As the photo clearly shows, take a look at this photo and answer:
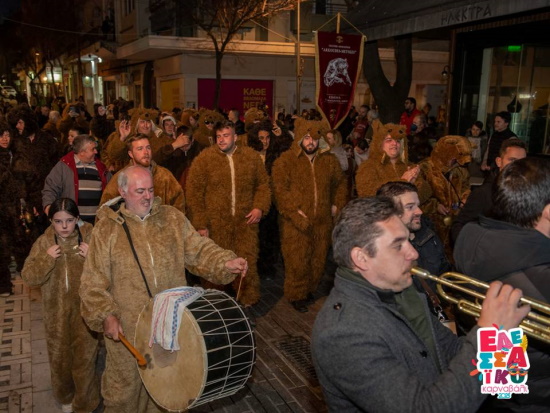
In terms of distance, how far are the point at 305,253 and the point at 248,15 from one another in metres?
15.6

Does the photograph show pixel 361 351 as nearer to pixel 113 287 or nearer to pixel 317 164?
pixel 113 287

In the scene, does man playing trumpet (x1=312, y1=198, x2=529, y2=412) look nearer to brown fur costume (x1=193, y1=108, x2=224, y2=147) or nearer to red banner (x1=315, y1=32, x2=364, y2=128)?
brown fur costume (x1=193, y1=108, x2=224, y2=147)

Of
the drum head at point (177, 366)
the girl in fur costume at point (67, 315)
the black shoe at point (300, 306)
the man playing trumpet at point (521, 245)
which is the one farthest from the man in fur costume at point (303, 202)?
the man playing trumpet at point (521, 245)

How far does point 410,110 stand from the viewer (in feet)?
46.6

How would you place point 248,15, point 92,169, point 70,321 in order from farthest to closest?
point 248,15 → point 92,169 → point 70,321

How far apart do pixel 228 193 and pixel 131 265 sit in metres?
3.00

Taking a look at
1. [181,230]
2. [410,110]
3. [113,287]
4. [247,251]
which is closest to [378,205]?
[181,230]

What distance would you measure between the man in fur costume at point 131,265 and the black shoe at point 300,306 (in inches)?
124

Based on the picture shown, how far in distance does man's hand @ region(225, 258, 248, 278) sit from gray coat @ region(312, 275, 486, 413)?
61.9 inches

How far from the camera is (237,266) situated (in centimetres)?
385

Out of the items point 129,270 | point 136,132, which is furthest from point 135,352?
point 136,132

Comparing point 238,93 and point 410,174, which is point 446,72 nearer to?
point 238,93

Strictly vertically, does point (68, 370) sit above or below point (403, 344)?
below

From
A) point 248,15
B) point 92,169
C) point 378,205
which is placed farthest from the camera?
point 248,15
